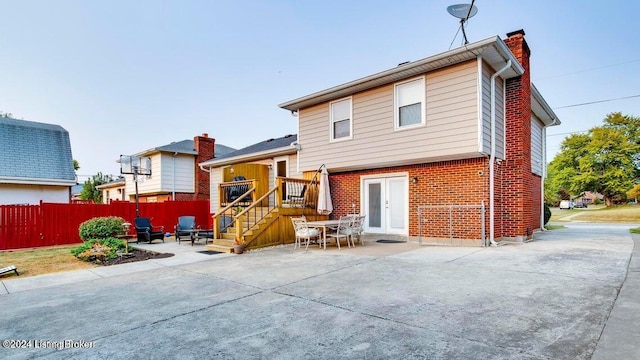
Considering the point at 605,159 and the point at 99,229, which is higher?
the point at 605,159

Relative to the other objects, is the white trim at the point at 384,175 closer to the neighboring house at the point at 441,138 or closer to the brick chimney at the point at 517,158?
the neighboring house at the point at 441,138

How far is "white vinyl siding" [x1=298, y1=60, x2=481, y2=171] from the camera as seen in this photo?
27.6 ft

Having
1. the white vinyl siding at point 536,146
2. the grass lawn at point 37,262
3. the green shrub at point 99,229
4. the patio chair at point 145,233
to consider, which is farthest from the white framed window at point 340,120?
the grass lawn at point 37,262

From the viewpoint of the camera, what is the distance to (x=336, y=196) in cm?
1220

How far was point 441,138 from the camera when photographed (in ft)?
28.8

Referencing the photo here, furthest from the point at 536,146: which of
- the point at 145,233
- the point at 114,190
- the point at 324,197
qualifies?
the point at 114,190

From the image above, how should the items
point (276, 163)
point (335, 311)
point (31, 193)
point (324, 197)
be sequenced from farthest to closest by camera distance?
point (31, 193)
point (276, 163)
point (324, 197)
point (335, 311)

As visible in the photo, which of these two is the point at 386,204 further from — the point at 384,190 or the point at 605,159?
the point at 605,159

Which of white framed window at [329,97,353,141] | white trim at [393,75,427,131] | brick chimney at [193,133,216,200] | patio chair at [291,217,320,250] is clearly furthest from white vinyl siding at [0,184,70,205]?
white trim at [393,75,427,131]

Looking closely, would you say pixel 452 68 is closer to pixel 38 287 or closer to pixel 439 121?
pixel 439 121

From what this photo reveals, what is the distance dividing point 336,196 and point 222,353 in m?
9.55

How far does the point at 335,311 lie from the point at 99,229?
357 inches

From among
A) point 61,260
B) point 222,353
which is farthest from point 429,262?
point 61,260

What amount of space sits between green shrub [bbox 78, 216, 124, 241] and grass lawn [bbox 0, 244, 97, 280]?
0.74m
